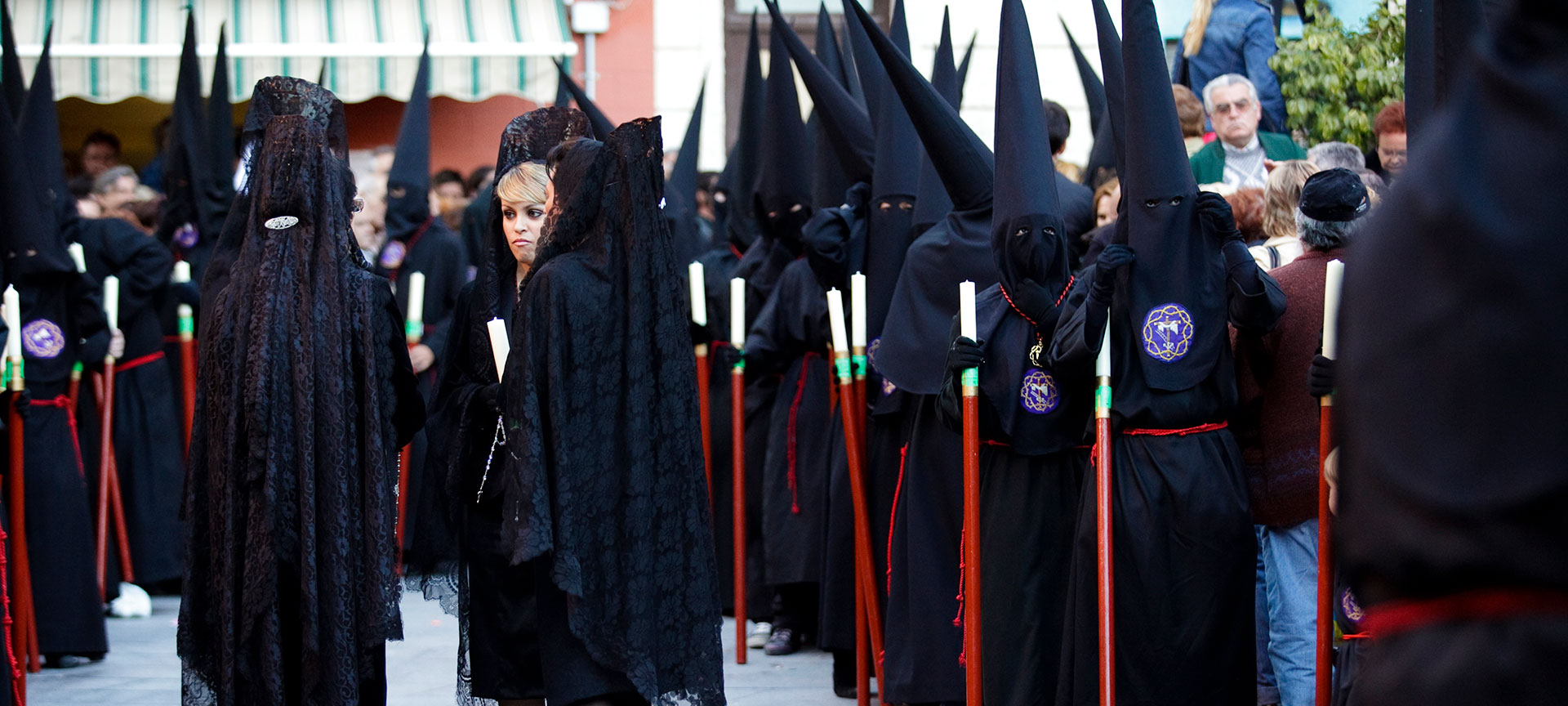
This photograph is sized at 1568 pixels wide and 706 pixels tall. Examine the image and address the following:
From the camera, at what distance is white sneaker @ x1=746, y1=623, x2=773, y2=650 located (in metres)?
7.37

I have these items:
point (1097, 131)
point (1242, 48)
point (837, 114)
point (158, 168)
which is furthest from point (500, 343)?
point (158, 168)

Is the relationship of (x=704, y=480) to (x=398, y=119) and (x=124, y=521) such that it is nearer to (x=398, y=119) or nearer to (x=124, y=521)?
(x=124, y=521)

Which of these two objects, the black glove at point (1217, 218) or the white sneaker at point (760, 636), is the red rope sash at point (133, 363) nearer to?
the white sneaker at point (760, 636)

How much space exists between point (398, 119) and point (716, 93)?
8.65 ft

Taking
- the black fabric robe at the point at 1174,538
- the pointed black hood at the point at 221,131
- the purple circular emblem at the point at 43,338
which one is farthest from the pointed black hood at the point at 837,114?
the pointed black hood at the point at 221,131

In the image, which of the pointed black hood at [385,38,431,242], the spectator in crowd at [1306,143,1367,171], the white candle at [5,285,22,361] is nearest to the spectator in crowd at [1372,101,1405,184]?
the spectator in crowd at [1306,143,1367,171]

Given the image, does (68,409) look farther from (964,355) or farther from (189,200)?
(964,355)

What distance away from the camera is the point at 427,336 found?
8.84 metres

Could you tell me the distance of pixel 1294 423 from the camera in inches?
182

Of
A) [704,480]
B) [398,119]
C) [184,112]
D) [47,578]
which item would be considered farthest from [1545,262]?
[398,119]

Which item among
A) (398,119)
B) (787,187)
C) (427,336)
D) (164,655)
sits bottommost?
(164,655)

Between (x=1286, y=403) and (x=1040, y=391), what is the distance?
68cm

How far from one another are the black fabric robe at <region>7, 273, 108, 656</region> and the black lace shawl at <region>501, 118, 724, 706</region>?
358 centimetres

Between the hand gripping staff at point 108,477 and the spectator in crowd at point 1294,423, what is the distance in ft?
17.1
